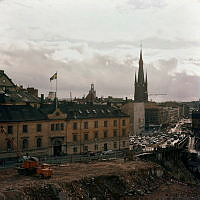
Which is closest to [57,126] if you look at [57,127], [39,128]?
[57,127]

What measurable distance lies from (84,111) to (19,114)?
55.9 ft

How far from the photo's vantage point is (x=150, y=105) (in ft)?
592

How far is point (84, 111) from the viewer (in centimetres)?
7675

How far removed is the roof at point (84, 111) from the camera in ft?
240

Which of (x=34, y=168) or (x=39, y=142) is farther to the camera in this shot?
(x=39, y=142)

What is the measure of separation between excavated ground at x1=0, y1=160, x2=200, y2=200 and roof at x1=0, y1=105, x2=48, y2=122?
12415 millimetres

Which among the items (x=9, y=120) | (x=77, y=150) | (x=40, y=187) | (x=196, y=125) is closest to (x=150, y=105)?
(x=196, y=125)

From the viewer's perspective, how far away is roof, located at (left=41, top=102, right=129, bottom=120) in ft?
240

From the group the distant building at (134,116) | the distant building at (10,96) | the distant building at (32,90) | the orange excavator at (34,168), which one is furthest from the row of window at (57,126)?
the distant building at (134,116)

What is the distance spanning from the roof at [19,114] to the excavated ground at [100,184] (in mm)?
12415

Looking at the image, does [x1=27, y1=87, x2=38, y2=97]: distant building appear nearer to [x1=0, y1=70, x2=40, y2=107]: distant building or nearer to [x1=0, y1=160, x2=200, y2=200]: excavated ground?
[x1=0, y1=70, x2=40, y2=107]: distant building

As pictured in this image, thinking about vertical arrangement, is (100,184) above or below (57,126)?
below

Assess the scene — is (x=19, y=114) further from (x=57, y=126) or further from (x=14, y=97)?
(x=14, y=97)

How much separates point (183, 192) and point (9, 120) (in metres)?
33.9
